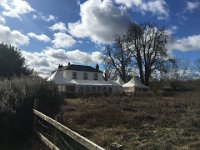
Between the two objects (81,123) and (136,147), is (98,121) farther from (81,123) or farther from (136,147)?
(136,147)

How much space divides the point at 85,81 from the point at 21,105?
48.6 metres

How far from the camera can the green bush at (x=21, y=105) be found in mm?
9156

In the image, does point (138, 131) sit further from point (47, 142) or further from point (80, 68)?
point (80, 68)

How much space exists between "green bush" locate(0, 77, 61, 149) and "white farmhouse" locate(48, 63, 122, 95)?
39200mm

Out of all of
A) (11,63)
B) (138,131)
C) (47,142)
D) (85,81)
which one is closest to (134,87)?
(85,81)

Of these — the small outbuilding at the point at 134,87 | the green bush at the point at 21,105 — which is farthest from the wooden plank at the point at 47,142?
the small outbuilding at the point at 134,87

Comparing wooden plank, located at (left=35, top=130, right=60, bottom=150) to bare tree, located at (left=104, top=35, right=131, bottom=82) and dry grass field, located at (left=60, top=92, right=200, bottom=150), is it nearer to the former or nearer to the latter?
dry grass field, located at (left=60, top=92, right=200, bottom=150)

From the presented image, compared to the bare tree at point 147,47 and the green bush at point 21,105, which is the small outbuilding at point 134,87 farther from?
the green bush at point 21,105

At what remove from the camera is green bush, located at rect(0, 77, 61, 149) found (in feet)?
30.0

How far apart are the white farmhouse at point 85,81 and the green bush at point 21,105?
39.2m

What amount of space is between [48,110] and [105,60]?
5746 cm

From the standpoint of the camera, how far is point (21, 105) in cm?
977

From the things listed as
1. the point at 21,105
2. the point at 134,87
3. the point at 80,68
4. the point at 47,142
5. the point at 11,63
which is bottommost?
the point at 47,142

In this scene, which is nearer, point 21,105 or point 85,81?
point 21,105
